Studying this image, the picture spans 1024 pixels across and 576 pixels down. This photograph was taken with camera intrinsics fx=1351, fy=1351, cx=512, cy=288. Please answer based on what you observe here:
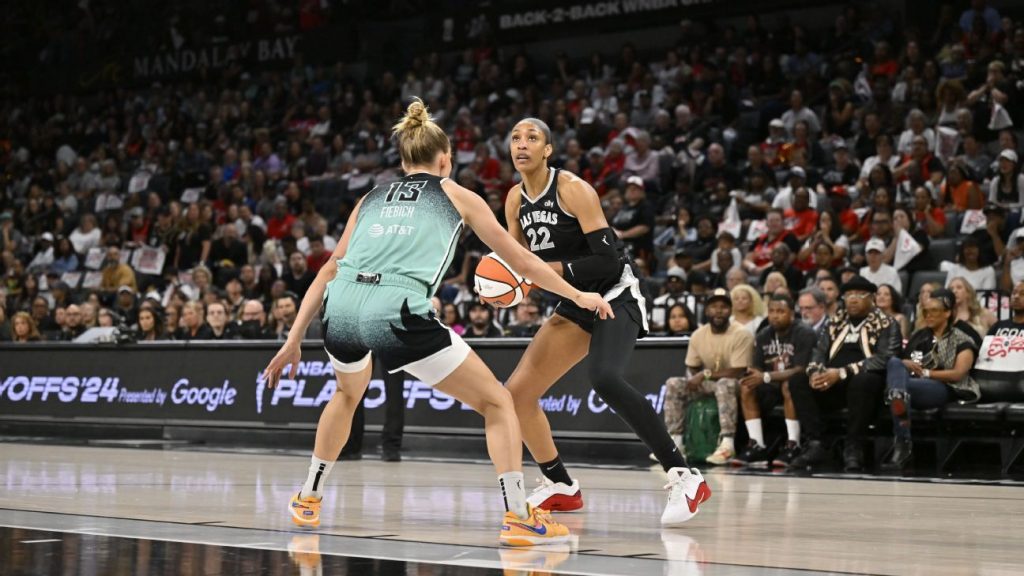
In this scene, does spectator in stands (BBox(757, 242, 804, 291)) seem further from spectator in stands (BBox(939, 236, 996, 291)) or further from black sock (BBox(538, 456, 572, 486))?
black sock (BBox(538, 456, 572, 486))

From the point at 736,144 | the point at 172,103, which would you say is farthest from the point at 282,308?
the point at 172,103

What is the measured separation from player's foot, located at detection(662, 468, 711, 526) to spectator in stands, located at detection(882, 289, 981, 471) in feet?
14.1

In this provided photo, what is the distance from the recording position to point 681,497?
654 cm

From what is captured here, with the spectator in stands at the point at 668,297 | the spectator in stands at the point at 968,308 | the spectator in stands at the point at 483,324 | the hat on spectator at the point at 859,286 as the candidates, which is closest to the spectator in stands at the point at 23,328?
the spectator in stands at the point at 483,324

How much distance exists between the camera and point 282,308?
564 inches

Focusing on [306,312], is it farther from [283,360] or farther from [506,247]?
[506,247]

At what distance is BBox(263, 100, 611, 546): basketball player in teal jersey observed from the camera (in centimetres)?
567

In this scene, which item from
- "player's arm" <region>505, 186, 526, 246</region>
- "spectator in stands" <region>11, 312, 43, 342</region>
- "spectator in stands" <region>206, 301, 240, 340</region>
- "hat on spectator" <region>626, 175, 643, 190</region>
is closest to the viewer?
Answer: "player's arm" <region>505, 186, 526, 246</region>

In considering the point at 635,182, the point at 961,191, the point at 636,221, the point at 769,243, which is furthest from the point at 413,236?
the point at 635,182

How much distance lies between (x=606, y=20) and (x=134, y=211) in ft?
28.0

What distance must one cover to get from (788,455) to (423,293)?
589 centimetres

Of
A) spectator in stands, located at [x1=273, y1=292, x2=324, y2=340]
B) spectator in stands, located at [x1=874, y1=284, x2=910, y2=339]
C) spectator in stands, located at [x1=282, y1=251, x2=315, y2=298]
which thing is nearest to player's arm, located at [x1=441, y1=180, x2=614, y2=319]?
spectator in stands, located at [x1=874, y1=284, x2=910, y2=339]

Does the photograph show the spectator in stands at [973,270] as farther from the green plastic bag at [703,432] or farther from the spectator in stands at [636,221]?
the spectator in stands at [636,221]

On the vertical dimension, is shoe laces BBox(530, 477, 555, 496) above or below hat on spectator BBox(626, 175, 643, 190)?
below
